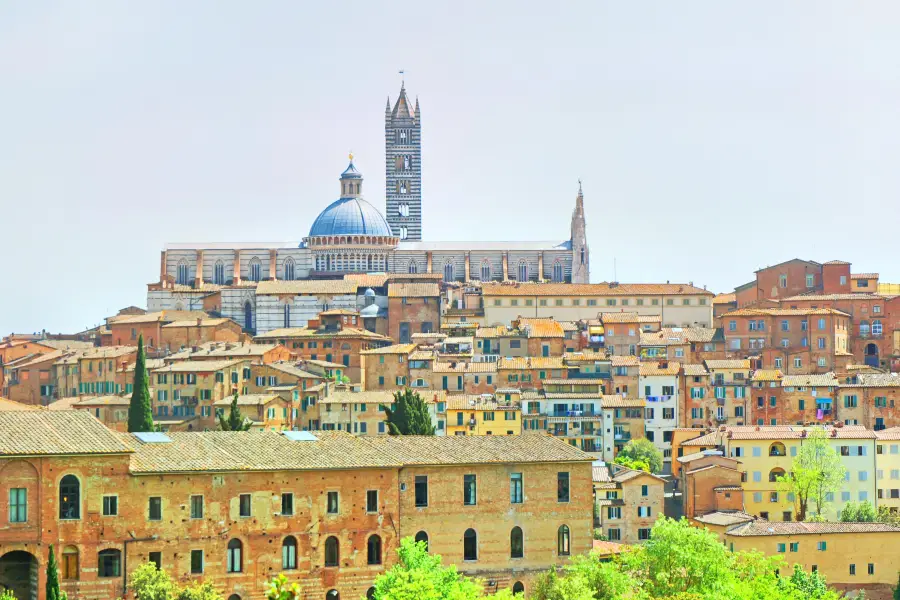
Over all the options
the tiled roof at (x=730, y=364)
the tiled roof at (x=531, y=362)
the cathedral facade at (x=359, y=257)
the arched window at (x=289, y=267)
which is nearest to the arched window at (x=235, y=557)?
the tiled roof at (x=531, y=362)

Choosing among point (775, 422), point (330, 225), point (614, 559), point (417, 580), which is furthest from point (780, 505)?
point (330, 225)

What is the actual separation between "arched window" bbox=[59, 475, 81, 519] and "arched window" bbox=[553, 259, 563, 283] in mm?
68595

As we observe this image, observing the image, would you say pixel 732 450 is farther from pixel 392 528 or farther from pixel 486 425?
pixel 392 528

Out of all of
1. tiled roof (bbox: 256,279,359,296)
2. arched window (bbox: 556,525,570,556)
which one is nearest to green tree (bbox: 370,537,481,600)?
arched window (bbox: 556,525,570,556)

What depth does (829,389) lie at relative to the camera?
70.1 m

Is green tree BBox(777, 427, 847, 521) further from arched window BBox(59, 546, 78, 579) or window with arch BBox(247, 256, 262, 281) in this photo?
window with arch BBox(247, 256, 262, 281)

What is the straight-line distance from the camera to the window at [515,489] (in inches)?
1718

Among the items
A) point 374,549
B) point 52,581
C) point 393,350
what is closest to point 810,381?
point 393,350

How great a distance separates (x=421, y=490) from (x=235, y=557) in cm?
477

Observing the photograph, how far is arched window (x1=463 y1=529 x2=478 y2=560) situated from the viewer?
141 ft

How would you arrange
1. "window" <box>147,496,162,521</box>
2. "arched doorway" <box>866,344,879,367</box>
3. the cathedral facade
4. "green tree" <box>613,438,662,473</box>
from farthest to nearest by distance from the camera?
1. the cathedral facade
2. "arched doorway" <box>866,344,879,367</box>
3. "green tree" <box>613,438,662,473</box>
4. "window" <box>147,496,162,521</box>

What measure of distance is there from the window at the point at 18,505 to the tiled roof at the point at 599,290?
167ft

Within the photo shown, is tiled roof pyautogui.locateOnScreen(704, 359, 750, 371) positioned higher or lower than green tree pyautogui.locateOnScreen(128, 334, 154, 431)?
higher

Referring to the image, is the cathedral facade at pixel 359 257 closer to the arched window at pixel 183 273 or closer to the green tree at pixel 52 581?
the arched window at pixel 183 273
